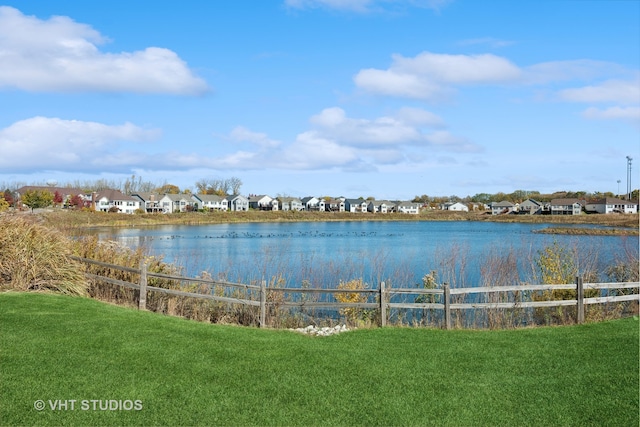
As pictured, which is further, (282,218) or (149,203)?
(149,203)

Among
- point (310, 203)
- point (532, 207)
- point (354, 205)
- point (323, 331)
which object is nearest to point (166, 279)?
point (323, 331)

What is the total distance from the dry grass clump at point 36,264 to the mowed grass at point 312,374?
4169 mm

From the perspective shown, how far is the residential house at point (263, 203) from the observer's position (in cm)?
14975

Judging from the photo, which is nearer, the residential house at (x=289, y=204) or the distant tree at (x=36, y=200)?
the distant tree at (x=36, y=200)

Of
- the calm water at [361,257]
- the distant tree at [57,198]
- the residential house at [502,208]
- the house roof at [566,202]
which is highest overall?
the distant tree at [57,198]

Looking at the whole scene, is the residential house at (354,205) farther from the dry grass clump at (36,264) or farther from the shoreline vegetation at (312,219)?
the dry grass clump at (36,264)

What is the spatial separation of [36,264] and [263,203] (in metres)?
134

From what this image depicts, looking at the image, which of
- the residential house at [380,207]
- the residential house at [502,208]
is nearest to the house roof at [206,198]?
the residential house at [380,207]

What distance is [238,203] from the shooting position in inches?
5502

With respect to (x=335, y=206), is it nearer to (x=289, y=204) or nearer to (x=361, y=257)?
(x=289, y=204)

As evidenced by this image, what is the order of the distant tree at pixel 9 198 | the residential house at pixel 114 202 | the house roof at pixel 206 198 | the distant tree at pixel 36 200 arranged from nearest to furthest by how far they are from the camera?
1. the distant tree at pixel 36 200
2. the distant tree at pixel 9 198
3. the residential house at pixel 114 202
4. the house roof at pixel 206 198

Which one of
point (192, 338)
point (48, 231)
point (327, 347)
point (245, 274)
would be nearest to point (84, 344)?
point (192, 338)

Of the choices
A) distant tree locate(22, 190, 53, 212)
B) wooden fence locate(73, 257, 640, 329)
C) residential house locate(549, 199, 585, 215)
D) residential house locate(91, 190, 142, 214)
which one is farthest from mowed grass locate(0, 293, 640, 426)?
residential house locate(549, 199, 585, 215)

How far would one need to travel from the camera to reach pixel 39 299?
561 inches
